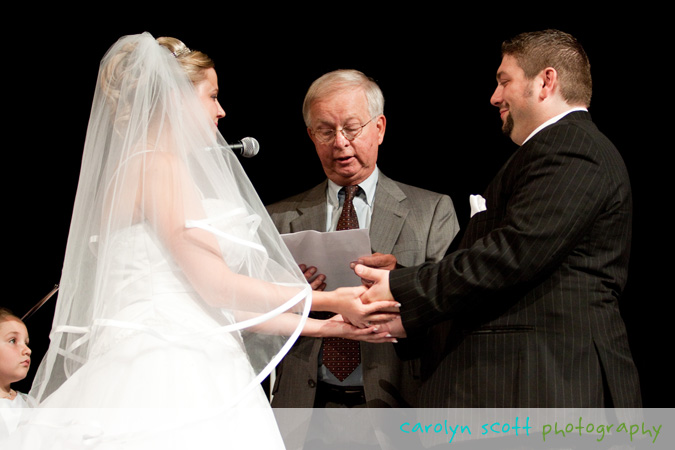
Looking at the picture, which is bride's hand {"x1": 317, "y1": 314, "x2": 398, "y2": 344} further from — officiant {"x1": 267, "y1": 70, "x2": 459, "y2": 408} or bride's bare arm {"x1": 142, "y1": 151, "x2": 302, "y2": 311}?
bride's bare arm {"x1": 142, "y1": 151, "x2": 302, "y2": 311}

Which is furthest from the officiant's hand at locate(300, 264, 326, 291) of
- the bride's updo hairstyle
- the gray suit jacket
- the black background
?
the black background

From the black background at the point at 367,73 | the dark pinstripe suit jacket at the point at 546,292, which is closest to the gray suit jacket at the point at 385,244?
the dark pinstripe suit jacket at the point at 546,292

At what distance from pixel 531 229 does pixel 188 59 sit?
1147mm

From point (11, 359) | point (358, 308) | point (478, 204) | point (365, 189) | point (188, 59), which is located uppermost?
point (188, 59)

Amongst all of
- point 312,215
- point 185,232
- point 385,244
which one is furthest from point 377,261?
point 185,232

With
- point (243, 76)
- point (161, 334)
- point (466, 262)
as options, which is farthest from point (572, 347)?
point (243, 76)

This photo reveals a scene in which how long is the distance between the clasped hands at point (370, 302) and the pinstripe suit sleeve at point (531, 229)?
174mm

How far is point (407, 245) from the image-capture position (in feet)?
8.69

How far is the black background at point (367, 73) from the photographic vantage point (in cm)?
308

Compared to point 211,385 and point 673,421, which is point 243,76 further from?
point 673,421

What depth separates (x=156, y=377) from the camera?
1.75 metres

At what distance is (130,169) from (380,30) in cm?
200

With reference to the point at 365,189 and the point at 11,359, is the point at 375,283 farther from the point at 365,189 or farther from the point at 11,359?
the point at 11,359

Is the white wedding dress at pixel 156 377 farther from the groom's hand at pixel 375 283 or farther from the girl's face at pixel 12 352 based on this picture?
the girl's face at pixel 12 352
